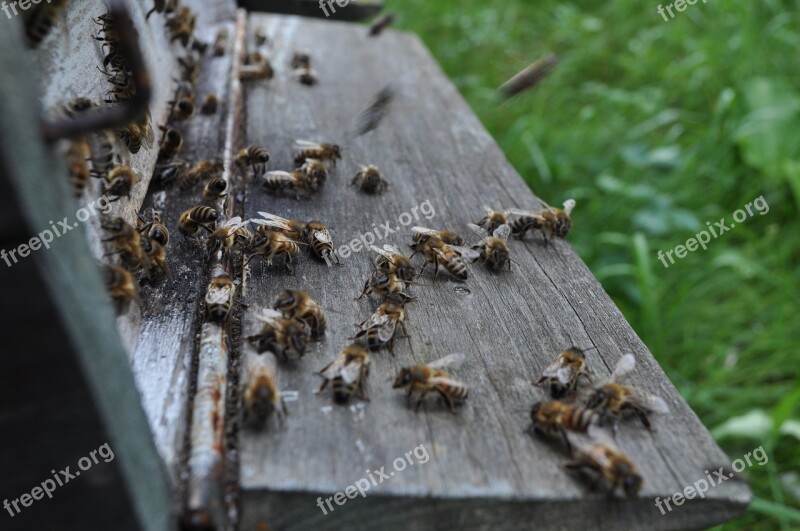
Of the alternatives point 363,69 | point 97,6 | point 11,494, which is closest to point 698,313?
point 363,69

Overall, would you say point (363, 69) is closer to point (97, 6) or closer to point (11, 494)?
point (97, 6)

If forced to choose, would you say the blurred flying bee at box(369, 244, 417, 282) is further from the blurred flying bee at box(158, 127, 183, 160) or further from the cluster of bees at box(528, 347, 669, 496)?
the blurred flying bee at box(158, 127, 183, 160)

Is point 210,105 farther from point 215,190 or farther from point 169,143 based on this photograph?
point 215,190

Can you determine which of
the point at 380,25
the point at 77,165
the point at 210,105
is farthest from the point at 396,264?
the point at 380,25

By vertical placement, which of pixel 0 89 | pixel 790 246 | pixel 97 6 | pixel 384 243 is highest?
pixel 0 89

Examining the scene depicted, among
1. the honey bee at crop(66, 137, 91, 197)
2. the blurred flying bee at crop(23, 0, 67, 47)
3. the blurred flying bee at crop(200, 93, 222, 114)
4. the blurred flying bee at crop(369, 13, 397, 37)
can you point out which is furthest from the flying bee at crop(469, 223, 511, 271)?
the blurred flying bee at crop(369, 13, 397, 37)

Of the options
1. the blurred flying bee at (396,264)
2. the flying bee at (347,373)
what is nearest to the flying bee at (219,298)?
the flying bee at (347,373)

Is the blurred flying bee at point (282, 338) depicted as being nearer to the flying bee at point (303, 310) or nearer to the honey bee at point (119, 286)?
the flying bee at point (303, 310)
